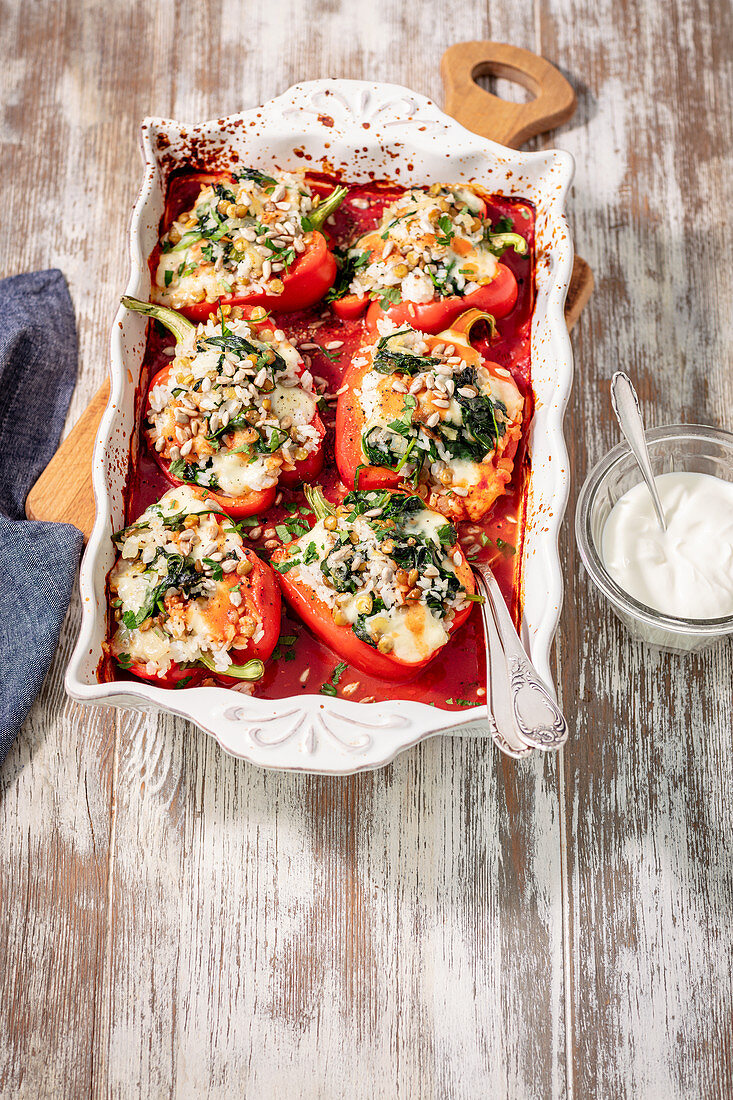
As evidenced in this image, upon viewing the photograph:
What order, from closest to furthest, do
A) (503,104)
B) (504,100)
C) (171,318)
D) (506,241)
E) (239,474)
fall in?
(239,474) < (171,318) < (506,241) < (503,104) < (504,100)

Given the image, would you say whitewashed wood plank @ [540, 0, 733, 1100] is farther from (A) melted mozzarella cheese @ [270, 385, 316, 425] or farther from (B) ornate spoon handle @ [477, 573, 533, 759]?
(A) melted mozzarella cheese @ [270, 385, 316, 425]

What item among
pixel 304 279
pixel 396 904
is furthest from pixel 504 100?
pixel 396 904

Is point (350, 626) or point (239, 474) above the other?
point (239, 474)

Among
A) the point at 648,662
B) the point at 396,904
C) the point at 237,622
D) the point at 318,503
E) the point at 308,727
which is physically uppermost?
the point at 318,503

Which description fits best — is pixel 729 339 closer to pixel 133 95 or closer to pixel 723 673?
pixel 723 673

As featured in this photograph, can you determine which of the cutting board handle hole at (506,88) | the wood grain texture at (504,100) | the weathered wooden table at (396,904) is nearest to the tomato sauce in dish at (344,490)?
the weathered wooden table at (396,904)

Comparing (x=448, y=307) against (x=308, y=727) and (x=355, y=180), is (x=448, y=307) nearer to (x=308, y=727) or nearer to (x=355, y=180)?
(x=355, y=180)

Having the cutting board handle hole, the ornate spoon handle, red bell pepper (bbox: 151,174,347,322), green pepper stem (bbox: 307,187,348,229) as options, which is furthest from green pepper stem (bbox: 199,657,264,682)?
the cutting board handle hole

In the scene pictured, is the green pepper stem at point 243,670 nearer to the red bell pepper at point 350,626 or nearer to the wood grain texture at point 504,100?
the red bell pepper at point 350,626
